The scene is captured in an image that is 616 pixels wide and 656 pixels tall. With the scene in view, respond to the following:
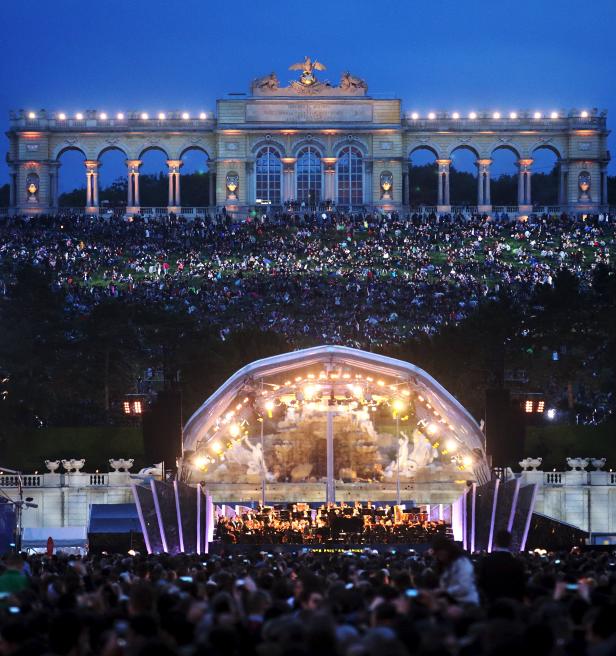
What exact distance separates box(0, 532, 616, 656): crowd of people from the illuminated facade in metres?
91.8

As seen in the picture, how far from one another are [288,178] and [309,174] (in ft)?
4.59

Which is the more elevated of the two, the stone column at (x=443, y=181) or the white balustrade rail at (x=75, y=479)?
the stone column at (x=443, y=181)

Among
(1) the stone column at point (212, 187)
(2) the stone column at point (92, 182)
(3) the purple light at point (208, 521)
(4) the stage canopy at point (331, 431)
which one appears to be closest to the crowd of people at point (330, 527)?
(3) the purple light at point (208, 521)

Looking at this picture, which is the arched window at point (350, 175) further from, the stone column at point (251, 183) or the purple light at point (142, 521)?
the purple light at point (142, 521)

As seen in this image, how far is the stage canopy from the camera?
124 ft

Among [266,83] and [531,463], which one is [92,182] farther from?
[531,463]

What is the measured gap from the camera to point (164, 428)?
35.9m

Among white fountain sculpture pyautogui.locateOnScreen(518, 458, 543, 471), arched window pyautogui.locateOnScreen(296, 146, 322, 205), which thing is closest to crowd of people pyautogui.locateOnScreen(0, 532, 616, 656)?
white fountain sculpture pyautogui.locateOnScreen(518, 458, 543, 471)

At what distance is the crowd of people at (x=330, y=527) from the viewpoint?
37.8 meters

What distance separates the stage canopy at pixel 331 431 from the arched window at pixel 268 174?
225 ft

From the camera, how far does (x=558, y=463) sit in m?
56.7

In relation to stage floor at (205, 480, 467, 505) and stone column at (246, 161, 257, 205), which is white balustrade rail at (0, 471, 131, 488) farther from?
stone column at (246, 161, 257, 205)

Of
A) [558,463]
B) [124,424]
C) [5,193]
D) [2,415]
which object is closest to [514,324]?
[558,463]

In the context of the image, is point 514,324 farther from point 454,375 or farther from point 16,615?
point 16,615
